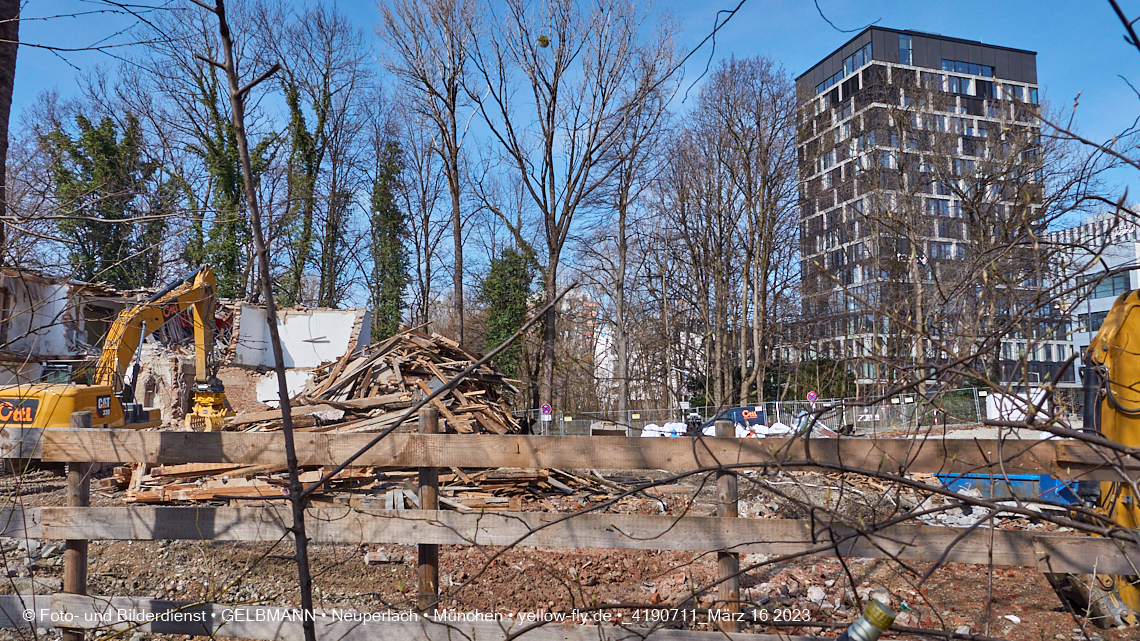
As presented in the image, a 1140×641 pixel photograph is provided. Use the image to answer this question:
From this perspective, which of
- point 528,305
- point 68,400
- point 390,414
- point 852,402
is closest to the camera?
point 852,402

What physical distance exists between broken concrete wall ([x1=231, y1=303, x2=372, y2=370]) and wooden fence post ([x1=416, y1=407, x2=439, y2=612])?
2100 centimetres

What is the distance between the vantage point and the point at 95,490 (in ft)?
31.5

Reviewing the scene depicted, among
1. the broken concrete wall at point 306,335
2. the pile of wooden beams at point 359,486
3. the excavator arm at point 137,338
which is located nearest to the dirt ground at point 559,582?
the pile of wooden beams at point 359,486

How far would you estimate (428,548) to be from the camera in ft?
11.2

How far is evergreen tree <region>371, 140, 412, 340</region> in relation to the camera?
106 feet

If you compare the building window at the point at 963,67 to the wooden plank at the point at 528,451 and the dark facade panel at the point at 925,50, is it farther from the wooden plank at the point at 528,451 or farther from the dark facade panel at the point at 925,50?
the wooden plank at the point at 528,451

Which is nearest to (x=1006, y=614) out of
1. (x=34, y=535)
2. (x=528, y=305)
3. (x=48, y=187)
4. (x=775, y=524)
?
(x=775, y=524)

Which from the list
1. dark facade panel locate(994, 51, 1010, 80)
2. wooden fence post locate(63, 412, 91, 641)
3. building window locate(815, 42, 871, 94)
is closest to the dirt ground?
wooden fence post locate(63, 412, 91, 641)

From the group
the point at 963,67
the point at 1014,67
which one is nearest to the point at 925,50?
the point at 963,67

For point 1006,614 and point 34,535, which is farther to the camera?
point 1006,614

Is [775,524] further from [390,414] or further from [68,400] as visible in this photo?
[68,400]

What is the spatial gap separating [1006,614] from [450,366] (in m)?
9.79

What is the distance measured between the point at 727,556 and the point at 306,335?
893 inches

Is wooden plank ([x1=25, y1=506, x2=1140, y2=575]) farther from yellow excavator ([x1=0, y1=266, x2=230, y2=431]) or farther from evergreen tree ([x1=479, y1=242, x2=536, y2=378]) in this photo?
evergreen tree ([x1=479, y1=242, x2=536, y2=378])
